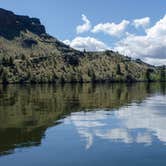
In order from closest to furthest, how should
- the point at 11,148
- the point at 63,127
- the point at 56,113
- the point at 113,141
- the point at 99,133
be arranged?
the point at 11,148, the point at 113,141, the point at 99,133, the point at 63,127, the point at 56,113

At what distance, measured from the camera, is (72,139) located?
195 ft

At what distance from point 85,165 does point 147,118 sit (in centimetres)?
4294

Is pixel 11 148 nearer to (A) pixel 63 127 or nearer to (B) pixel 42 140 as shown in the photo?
(B) pixel 42 140

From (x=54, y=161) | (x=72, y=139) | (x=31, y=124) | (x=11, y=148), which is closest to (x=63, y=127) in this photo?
(x=31, y=124)

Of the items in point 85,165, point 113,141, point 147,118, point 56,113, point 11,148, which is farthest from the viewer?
point 56,113

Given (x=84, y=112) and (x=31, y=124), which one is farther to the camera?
(x=84, y=112)

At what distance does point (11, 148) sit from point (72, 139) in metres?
9.82

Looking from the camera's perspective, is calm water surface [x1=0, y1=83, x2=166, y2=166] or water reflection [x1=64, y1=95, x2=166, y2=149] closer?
calm water surface [x1=0, y1=83, x2=166, y2=166]

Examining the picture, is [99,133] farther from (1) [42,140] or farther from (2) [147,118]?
(2) [147,118]

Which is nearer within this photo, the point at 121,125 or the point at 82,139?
the point at 82,139

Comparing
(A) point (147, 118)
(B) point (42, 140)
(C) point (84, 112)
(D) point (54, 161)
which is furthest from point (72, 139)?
(C) point (84, 112)

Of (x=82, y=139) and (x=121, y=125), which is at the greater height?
(x=121, y=125)

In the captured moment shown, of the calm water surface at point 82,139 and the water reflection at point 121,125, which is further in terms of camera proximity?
the water reflection at point 121,125

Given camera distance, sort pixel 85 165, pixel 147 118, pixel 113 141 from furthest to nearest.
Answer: pixel 147 118
pixel 113 141
pixel 85 165
